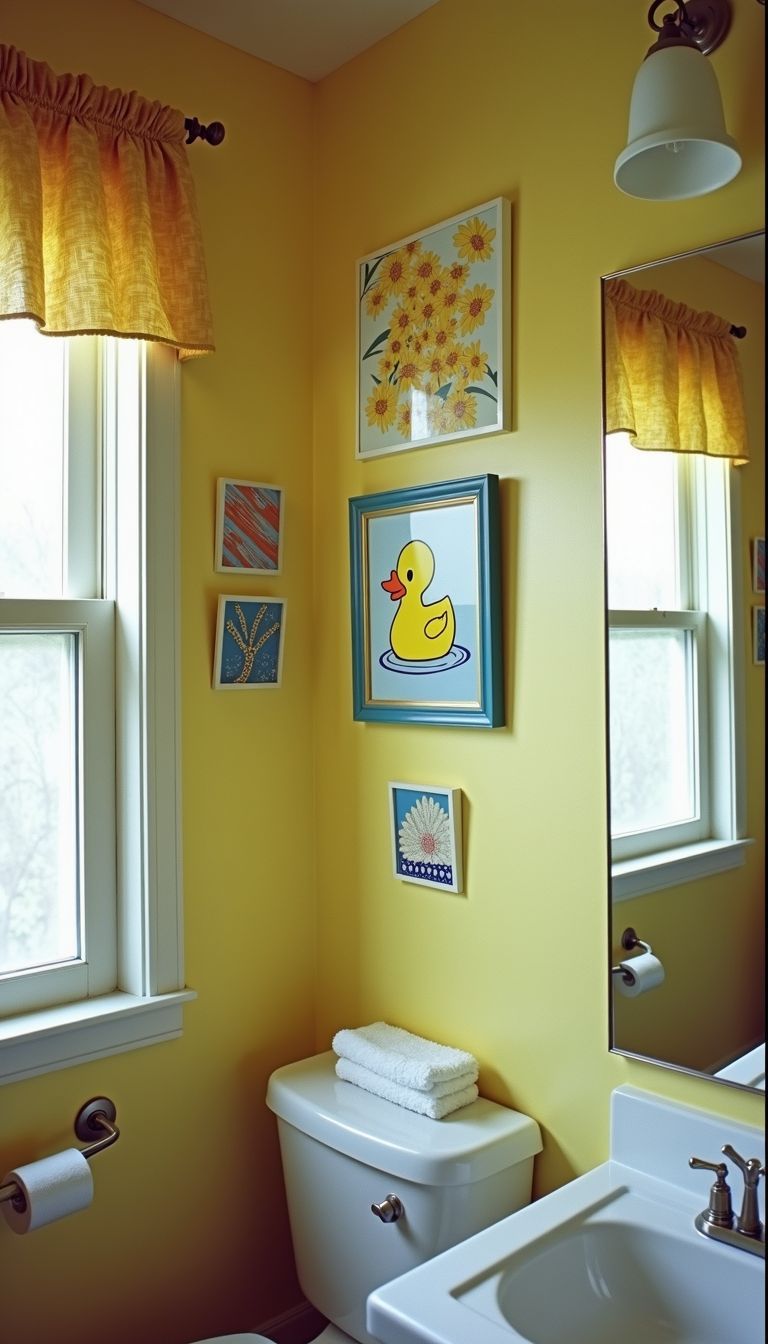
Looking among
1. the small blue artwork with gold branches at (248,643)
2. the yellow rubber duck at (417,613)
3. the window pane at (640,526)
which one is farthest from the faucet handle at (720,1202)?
the small blue artwork with gold branches at (248,643)

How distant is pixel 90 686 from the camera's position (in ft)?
5.89

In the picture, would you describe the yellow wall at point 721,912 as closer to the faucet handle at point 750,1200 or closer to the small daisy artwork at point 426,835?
the faucet handle at point 750,1200

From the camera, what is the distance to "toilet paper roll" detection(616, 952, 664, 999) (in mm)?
1499

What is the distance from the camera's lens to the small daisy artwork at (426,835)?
5.88ft

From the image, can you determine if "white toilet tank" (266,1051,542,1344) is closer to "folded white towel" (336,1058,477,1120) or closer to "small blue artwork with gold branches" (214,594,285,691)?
"folded white towel" (336,1058,477,1120)

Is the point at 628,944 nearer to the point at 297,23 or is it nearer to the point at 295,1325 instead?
the point at 295,1325

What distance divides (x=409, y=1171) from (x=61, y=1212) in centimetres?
51

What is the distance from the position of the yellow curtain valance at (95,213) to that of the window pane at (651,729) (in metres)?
0.88

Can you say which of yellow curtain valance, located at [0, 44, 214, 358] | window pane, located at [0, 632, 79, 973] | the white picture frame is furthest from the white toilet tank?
yellow curtain valance, located at [0, 44, 214, 358]

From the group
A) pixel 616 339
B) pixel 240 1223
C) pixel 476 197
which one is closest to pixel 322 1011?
pixel 240 1223

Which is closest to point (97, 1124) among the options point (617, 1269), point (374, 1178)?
point (374, 1178)

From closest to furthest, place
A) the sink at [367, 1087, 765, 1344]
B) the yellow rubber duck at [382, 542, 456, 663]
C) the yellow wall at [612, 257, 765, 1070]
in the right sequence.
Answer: the sink at [367, 1087, 765, 1344], the yellow wall at [612, 257, 765, 1070], the yellow rubber duck at [382, 542, 456, 663]

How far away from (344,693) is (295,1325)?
1180 mm

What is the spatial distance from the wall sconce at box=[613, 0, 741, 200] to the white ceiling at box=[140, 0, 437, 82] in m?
0.61
